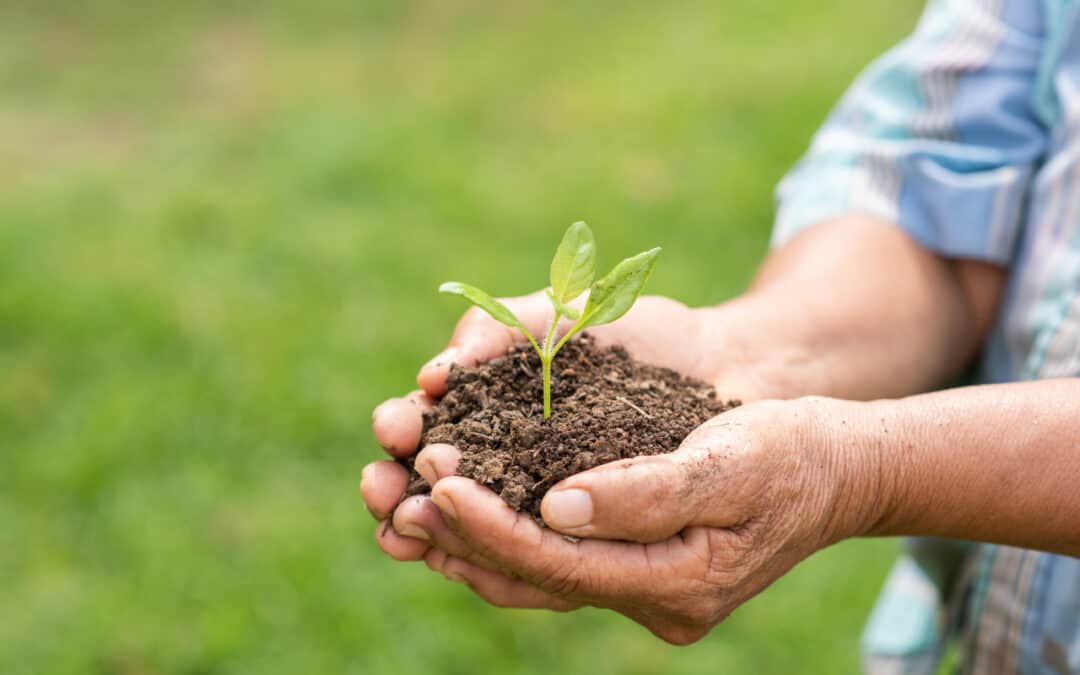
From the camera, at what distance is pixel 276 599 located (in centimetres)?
334

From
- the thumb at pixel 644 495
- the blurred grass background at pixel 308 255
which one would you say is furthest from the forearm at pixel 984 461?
the blurred grass background at pixel 308 255

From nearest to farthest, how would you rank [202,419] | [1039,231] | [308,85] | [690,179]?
[1039,231] < [202,419] < [690,179] < [308,85]

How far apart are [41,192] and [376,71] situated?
2.04 metres

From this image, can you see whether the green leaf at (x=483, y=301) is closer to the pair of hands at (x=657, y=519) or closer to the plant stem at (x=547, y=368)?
the plant stem at (x=547, y=368)

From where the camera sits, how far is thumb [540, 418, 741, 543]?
1528 millimetres

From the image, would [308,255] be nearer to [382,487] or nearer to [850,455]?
[382,487]

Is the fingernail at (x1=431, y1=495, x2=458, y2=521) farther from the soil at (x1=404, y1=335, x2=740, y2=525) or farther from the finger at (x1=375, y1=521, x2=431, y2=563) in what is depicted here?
the finger at (x1=375, y1=521, x2=431, y2=563)

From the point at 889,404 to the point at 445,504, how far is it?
0.71 metres

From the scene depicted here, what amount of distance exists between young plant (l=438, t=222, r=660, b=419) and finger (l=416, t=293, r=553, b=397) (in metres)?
0.11

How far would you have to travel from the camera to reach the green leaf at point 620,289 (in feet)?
5.82

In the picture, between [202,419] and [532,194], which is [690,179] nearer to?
[532,194]

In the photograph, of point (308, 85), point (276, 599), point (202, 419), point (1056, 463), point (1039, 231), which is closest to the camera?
point (1056, 463)

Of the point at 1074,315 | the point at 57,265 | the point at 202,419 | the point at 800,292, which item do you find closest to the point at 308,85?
the point at 57,265

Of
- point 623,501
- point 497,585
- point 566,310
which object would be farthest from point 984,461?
point 497,585
